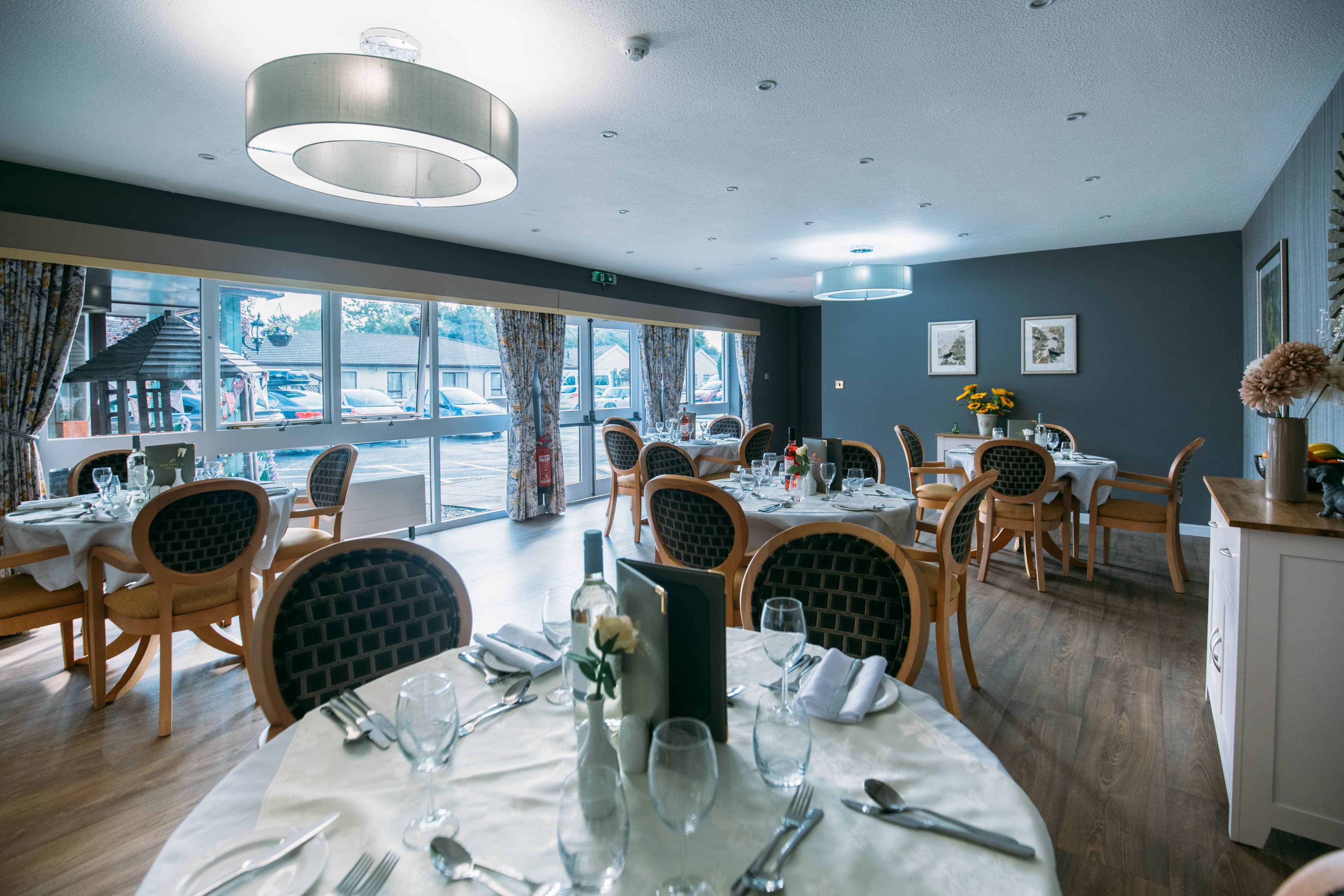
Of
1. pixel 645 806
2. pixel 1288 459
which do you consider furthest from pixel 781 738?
pixel 1288 459

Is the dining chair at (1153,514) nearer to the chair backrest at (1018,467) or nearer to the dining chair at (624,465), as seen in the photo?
the chair backrest at (1018,467)

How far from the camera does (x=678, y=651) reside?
1.07 meters

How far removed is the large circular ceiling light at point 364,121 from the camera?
6.43 ft

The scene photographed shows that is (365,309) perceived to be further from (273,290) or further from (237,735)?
(237,735)

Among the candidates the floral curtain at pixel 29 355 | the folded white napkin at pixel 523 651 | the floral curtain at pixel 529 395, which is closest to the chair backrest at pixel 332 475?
the floral curtain at pixel 29 355

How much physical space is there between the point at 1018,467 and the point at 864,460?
1.02 m

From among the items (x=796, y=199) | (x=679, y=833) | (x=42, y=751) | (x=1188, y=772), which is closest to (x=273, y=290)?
(x=42, y=751)

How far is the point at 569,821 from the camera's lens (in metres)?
0.71

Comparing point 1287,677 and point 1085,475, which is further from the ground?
point 1085,475

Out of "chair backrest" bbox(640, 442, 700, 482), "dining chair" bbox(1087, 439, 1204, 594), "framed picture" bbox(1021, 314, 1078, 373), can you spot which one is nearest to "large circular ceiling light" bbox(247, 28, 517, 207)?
"chair backrest" bbox(640, 442, 700, 482)

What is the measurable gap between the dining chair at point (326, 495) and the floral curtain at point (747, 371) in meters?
7.33

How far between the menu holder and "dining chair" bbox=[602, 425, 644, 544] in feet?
16.0

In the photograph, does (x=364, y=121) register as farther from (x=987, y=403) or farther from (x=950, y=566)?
(x=987, y=403)

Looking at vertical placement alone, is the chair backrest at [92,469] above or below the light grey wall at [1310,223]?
below
